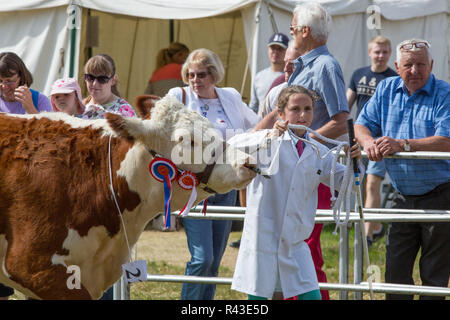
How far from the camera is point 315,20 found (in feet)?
17.8

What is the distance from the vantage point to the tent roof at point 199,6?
10094 millimetres

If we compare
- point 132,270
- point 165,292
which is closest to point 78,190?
point 132,270

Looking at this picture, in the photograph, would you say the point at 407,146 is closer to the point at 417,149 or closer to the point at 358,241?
the point at 417,149

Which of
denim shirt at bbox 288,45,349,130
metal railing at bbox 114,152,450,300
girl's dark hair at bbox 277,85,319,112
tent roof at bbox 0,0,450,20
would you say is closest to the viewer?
girl's dark hair at bbox 277,85,319,112

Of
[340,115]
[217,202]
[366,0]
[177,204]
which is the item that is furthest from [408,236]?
[366,0]

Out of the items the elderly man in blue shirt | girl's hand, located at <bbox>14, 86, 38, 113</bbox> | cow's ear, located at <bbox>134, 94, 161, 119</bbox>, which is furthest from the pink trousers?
girl's hand, located at <bbox>14, 86, 38, 113</bbox>

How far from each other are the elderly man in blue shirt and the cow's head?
1545 mm

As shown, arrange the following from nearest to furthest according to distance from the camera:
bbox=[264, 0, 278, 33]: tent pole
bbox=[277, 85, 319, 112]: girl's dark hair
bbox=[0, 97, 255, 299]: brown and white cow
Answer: bbox=[0, 97, 255, 299]: brown and white cow → bbox=[277, 85, 319, 112]: girl's dark hair → bbox=[264, 0, 278, 33]: tent pole

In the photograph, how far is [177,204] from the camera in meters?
3.96

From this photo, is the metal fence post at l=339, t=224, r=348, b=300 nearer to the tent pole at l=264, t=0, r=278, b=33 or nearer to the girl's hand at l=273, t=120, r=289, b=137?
the girl's hand at l=273, t=120, r=289, b=137

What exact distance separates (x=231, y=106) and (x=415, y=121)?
1330 millimetres

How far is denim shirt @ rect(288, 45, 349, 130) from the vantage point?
17.3 ft

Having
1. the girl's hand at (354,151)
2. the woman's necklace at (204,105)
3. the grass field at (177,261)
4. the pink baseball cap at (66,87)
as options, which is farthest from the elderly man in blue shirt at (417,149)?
the pink baseball cap at (66,87)

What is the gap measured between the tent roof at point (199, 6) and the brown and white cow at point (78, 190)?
6454mm
